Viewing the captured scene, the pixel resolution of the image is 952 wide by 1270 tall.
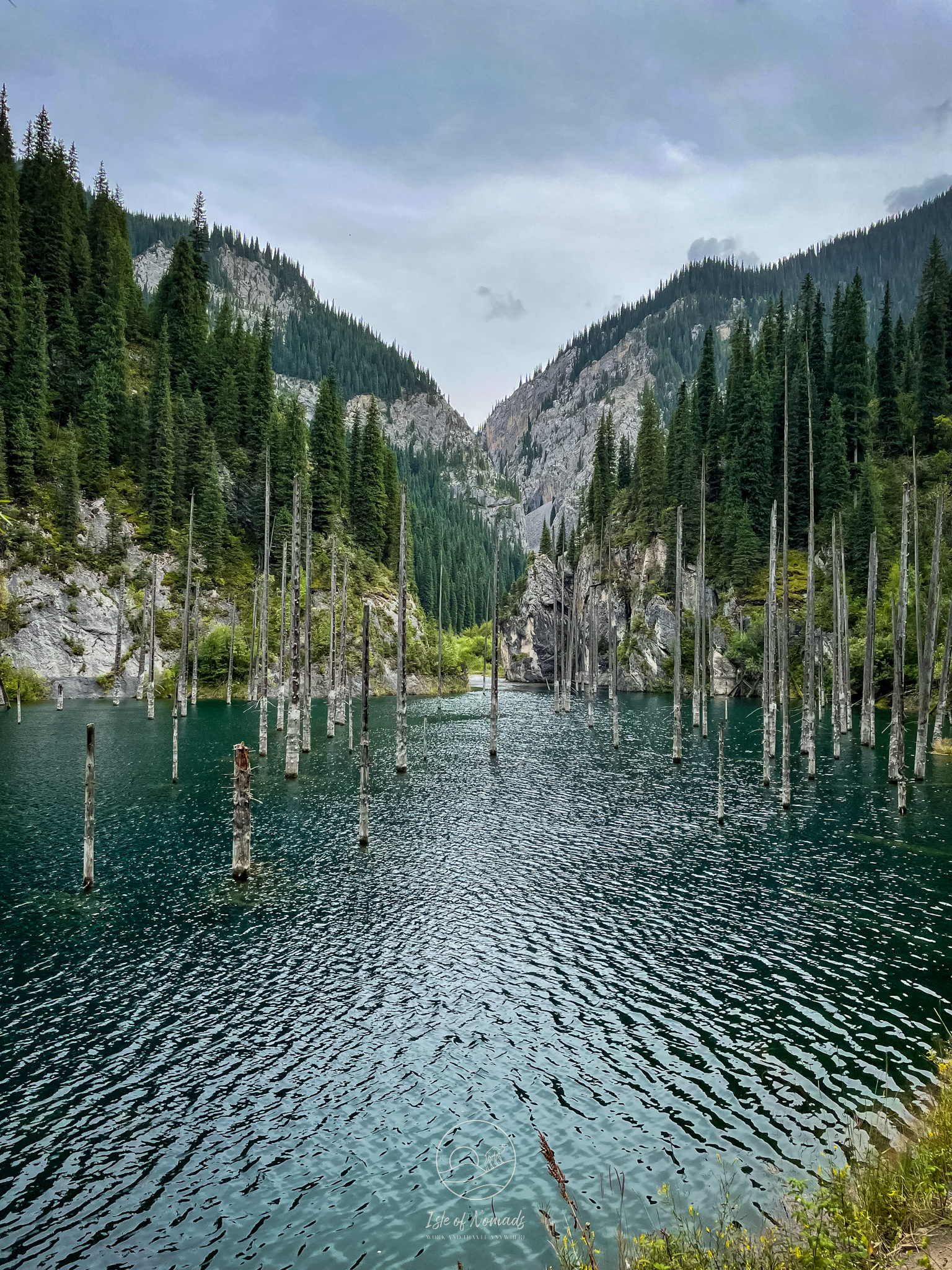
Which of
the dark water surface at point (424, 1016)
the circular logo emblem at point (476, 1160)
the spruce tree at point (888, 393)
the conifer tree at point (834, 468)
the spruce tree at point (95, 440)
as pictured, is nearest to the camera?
the dark water surface at point (424, 1016)

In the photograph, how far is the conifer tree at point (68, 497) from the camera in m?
83.3

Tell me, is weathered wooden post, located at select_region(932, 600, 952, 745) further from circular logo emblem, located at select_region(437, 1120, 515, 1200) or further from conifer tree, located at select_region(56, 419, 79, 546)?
conifer tree, located at select_region(56, 419, 79, 546)

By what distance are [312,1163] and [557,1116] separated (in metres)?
4.23

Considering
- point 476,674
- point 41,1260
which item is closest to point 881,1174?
point 41,1260

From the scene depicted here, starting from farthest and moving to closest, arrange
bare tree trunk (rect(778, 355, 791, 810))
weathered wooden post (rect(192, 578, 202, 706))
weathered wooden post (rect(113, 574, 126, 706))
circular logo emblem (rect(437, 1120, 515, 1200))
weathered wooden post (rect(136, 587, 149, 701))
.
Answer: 1. weathered wooden post (rect(136, 587, 149, 701))
2. weathered wooden post (rect(113, 574, 126, 706))
3. weathered wooden post (rect(192, 578, 202, 706))
4. bare tree trunk (rect(778, 355, 791, 810))
5. circular logo emblem (rect(437, 1120, 515, 1200))

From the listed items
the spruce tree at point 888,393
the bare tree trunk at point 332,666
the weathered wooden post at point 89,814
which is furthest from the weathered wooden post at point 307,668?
the spruce tree at point 888,393

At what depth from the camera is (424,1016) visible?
620 inches

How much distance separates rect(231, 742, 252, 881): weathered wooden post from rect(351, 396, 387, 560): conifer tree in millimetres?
93248

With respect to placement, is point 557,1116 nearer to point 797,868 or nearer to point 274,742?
point 797,868

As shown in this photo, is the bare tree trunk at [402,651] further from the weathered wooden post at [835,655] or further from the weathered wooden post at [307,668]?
the weathered wooden post at [835,655]

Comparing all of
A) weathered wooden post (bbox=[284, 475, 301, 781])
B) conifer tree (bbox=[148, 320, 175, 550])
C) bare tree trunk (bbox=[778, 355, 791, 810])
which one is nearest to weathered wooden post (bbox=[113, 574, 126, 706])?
conifer tree (bbox=[148, 320, 175, 550])

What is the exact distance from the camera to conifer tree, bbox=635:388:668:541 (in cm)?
11575

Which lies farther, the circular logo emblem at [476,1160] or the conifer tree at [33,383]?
the conifer tree at [33,383]

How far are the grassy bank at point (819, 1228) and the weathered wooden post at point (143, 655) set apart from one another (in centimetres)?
8315
